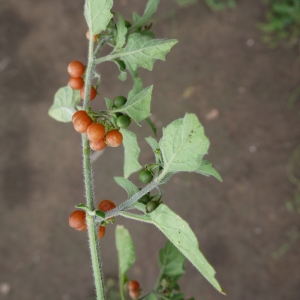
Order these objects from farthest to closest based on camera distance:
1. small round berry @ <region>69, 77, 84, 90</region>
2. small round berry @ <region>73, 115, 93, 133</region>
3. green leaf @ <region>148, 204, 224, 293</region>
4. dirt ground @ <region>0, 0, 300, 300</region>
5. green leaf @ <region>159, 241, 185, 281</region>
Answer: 1. dirt ground @ <region>0, 0, 300, 300</region>
2. green leaf @ <region>159, 241, 185, 281</region>
3. small round berry @ <region>69, 77, 84, 90</region>
4. small round berry @ <region>73, 115, 93, 133</region>
5. green leaf @ <region>148, 204, 224, 293</region>

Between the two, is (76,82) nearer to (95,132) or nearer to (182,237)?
(95,132)

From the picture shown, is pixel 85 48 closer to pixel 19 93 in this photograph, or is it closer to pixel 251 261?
pixel 19 93

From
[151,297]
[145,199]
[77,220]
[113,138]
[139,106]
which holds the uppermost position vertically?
[139,106]

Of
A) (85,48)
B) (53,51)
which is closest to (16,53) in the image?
(53,51)

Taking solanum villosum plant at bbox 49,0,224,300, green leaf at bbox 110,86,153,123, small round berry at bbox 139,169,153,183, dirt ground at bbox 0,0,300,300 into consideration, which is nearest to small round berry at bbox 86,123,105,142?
solanum villosum plant at bbox 49,0,224,300

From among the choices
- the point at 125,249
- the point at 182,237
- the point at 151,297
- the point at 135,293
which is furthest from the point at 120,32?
the point at 135,293

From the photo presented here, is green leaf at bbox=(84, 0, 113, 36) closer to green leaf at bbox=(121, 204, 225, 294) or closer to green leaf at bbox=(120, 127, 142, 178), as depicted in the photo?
green leaf at bbox=(120, 127, 142, 178)
